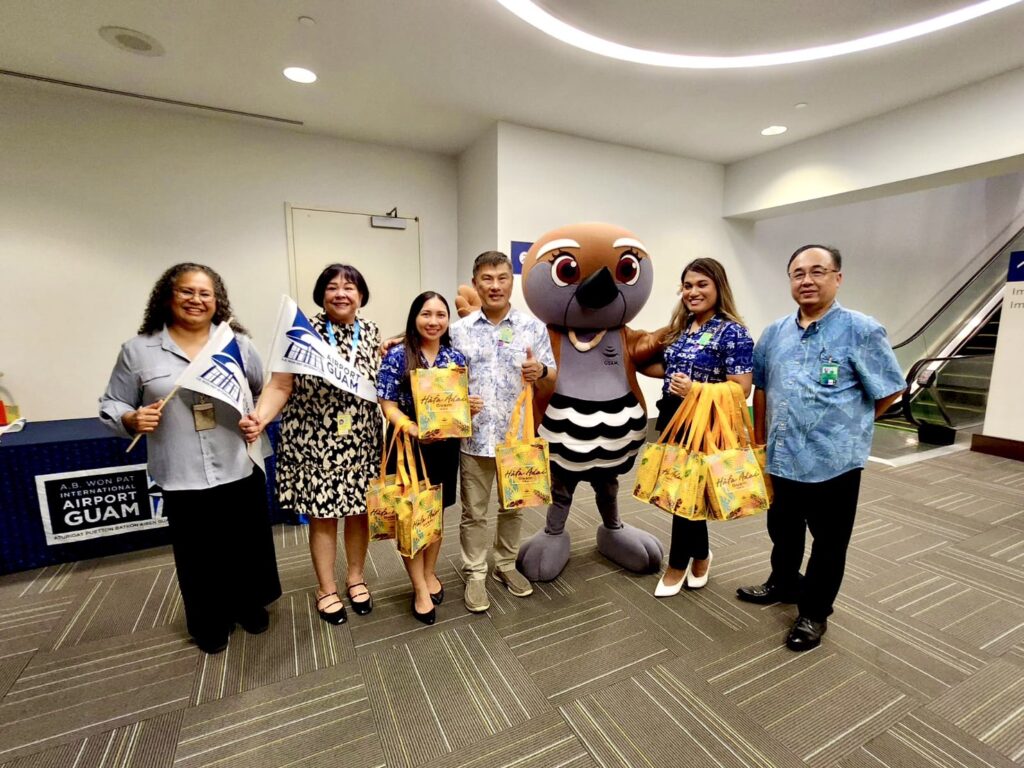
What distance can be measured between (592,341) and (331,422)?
1106 millimetres

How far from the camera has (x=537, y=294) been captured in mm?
2043

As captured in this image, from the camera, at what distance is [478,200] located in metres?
4.26

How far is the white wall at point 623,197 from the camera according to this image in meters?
3.95

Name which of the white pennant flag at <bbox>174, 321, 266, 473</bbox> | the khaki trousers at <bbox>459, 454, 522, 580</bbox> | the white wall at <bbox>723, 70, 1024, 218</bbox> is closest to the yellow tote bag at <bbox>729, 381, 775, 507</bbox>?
the khaki trousers at <bbox>459, 454, 522, 580</bbox>

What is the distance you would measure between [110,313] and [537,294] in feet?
11.4

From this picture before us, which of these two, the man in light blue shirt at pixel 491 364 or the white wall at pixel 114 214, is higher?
the white wall at pixel 114 214

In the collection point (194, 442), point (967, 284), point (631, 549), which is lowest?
point (631, 549)

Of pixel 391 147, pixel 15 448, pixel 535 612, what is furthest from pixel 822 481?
pixel 391 147

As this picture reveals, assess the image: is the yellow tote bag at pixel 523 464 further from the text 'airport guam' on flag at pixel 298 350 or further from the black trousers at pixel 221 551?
the black trousers at pixel 221 551

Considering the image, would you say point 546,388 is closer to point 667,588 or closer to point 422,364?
point 422,364

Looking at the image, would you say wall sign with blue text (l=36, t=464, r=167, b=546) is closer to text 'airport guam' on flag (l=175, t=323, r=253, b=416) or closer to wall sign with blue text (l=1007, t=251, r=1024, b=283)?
text 'airport guam' on flag (l=175, t=323, r=253, b=416)

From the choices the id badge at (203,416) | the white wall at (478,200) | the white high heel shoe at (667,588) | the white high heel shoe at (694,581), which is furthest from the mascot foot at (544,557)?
the white wall at (478,200)

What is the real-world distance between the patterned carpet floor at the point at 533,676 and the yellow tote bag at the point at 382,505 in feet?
1.54

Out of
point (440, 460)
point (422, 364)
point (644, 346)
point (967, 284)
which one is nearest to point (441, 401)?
point (422, 364)
